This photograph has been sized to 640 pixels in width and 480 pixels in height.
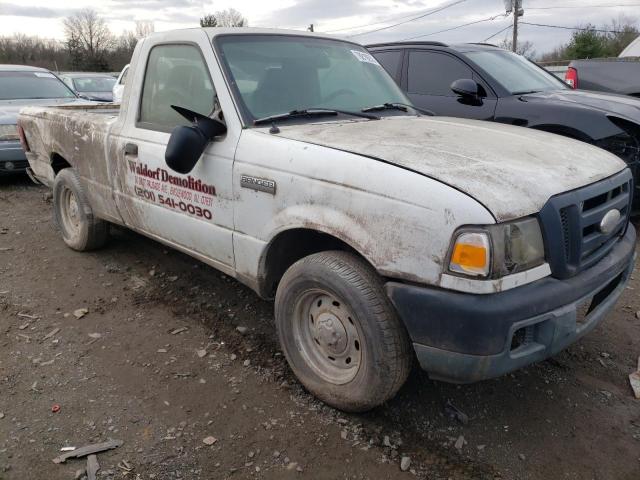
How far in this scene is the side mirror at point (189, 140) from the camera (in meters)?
2.77

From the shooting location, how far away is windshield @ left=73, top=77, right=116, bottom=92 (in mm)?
14203

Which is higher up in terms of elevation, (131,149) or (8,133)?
(131,149)

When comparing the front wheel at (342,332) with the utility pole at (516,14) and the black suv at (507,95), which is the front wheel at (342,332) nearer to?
the black suv at (507,95)

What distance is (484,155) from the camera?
96.3 inches

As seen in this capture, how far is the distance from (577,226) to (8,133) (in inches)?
300

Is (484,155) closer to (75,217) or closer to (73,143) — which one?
(73,143)

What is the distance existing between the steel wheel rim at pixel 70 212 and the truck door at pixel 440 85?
12.4ft

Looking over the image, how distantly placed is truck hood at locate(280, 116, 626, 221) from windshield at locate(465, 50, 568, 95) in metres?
2.90

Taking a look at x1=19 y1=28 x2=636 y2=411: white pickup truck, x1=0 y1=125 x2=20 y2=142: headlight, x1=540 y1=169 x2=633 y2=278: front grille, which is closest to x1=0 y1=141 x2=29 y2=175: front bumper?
x1=0 y1=125 x2=20 y2=142: headlight

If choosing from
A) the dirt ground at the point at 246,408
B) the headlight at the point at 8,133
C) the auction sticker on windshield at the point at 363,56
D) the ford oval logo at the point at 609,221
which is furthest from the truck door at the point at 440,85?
the headlight at the point at 8,133

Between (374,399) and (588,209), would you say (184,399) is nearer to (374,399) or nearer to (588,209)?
(374,399)

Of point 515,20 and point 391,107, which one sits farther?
point 515,20

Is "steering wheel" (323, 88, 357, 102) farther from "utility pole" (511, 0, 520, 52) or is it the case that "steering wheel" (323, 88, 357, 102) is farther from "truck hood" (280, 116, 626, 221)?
"utility pole" (511, 0, 520, 52)

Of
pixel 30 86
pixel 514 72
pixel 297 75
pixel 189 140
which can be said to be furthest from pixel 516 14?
pixel 189 140
